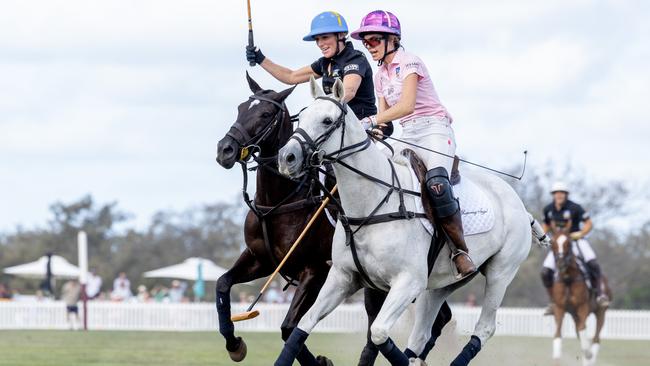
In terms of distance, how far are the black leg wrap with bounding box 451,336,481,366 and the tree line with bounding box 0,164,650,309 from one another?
34.7 meters

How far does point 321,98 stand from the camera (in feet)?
29.1

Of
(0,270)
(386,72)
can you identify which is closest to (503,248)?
(386,72)

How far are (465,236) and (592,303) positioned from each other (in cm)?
1053

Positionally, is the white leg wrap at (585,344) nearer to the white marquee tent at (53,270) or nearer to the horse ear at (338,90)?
the horse ear at (338,90)

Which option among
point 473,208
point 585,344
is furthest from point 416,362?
point 585,344

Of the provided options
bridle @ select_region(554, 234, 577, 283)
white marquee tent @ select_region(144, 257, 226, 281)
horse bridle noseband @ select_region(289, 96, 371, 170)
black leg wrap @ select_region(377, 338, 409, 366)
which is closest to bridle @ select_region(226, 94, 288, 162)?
horse bridle noseband @ select_region(289, 96, 371, 170)

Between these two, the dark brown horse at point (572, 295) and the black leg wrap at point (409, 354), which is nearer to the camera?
the black leg wrap at point (409, 354)

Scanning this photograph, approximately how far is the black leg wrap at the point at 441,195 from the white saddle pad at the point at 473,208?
47 cm

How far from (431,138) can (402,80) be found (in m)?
0.55

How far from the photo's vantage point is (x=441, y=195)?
951cm

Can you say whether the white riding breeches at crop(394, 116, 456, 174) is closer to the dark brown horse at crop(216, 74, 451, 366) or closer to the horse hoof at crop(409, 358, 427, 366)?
the dark brown horse at crop(216, 74, 451, 366)

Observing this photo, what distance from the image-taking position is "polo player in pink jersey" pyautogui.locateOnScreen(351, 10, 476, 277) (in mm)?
9625

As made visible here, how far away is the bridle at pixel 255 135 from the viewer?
31.5ft

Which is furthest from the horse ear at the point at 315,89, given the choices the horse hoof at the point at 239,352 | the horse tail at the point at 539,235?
the horse tail at the point at 539,235
